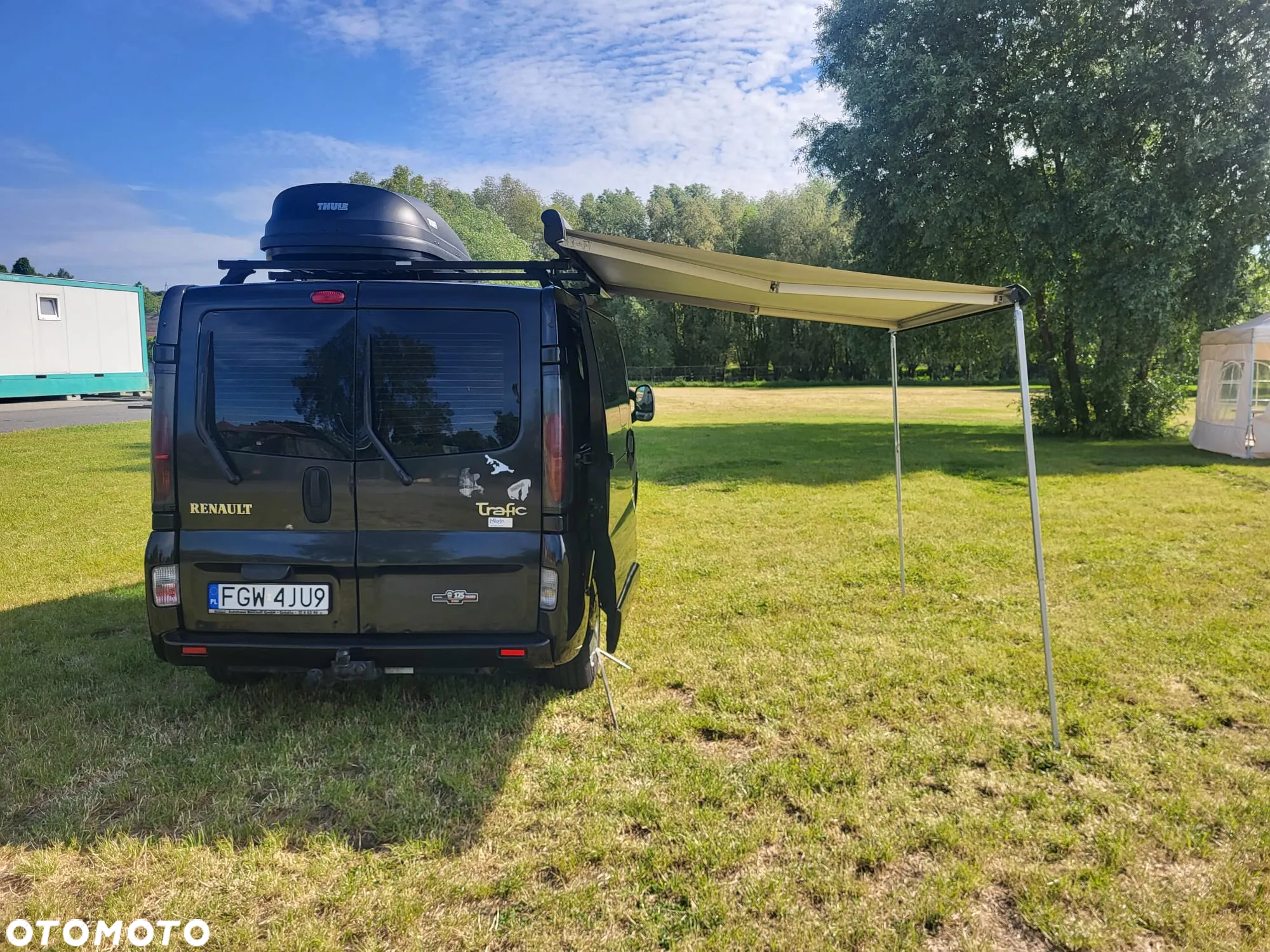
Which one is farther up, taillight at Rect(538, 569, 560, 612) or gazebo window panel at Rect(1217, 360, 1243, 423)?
gazebo window panel at Rect(1217, 360, 1243, 423)

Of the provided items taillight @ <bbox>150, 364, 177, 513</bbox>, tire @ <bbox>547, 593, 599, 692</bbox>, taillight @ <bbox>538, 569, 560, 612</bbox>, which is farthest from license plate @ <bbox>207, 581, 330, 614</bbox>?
tire @ <bbox>547, 593, 599, 692</bbox>

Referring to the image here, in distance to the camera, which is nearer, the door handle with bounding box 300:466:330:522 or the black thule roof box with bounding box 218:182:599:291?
the door handle with bounding box 300:466:330:522

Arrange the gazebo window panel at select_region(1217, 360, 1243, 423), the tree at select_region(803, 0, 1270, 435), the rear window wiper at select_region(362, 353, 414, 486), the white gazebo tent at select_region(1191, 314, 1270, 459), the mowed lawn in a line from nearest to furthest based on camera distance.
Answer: the mowed lawn → the rear window wiper at select_region(362, 353, 414, 486) → the white gazebo tent at select_region(1191, 314, 1270, 459) → the tree at select_region(803, 0, 1270, 435) → the gazebo window panel at select_region(1217, 360, 1243, 423)

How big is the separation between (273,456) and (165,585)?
751 millimetres

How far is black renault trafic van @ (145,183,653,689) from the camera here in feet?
11.5

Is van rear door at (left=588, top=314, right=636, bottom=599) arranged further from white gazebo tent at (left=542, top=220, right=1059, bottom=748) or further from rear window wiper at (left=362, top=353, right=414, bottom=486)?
rear window wiper at (left=362, top=353, right=414, bottom=486)

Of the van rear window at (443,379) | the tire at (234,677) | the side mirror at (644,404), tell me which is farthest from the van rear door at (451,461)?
the side mirror at (644,404)

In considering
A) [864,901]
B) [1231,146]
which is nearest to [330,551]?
[864,901]

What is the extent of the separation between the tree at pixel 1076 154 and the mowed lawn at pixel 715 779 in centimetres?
972

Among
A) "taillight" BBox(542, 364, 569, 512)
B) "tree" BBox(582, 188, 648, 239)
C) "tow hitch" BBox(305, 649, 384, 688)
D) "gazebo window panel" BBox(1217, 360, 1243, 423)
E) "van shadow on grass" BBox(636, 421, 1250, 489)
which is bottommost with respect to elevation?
"tow hitch" BBox(305, 649, 384, 688)

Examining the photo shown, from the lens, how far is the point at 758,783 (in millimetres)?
3395

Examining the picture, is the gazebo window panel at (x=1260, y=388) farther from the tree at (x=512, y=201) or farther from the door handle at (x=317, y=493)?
the tree at (x=512, y=201)

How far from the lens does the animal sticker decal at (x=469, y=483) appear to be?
3477mm

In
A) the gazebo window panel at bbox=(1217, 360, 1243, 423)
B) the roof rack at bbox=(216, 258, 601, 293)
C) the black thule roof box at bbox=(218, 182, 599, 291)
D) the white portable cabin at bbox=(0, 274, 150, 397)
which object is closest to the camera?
the roof rack at bbox=(216, 258, 601, 293)
